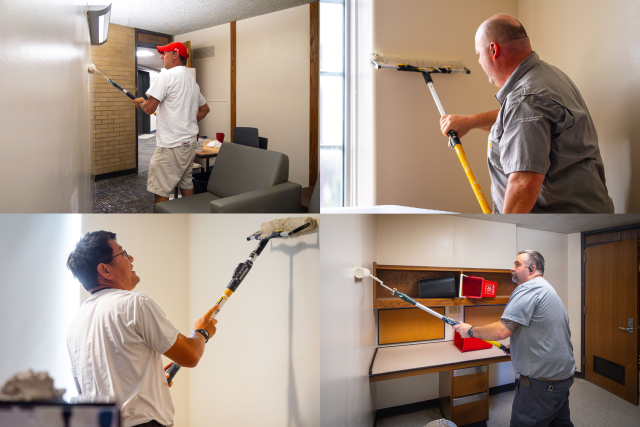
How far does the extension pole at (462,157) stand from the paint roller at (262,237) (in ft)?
1.23

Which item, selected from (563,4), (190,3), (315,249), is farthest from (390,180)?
(190,3)

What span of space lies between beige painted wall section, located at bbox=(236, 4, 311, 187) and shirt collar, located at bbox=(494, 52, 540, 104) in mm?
590

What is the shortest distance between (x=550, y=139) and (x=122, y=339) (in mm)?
885

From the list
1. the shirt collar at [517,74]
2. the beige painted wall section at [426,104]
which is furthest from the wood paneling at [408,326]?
the shirt collar at [517,74]

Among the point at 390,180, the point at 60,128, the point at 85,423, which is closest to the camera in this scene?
the point at 85,423

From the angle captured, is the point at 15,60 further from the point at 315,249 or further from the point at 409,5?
the point at 409,5

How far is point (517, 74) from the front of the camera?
76cm

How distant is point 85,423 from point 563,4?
1.20 m

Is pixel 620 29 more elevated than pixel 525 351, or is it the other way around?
pixel 620 29

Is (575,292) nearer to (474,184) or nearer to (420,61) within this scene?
(474,184)

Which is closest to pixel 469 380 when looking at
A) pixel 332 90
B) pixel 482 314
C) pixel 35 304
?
pixel 482 314

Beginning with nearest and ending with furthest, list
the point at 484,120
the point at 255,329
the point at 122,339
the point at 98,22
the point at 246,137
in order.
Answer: the point at 122,339, the point at 255,329, the point at 484,120, the point at 98,22, the point at 246,137

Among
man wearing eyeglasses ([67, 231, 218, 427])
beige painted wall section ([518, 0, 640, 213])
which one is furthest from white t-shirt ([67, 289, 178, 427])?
beige painted wall section ([518, 0, 640, 213])

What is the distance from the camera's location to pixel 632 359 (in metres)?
0.81
